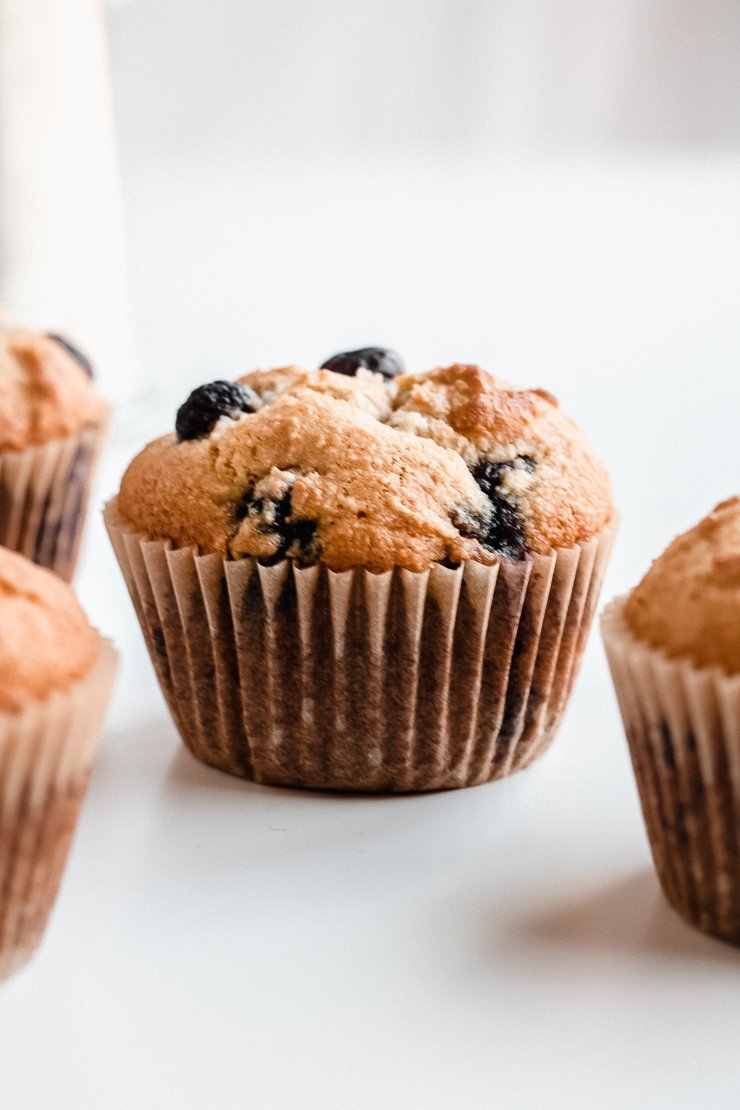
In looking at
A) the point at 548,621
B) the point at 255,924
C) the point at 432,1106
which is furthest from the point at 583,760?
the point at 432,1106

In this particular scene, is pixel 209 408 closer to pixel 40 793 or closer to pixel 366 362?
pixel 366 362

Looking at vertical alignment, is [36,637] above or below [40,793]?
above

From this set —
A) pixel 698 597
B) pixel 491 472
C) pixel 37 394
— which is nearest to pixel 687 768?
pixel 698 597

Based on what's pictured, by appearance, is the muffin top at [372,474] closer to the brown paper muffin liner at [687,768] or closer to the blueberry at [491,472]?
the blueberry at [491,472]

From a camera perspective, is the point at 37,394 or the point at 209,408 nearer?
the point at 209,408

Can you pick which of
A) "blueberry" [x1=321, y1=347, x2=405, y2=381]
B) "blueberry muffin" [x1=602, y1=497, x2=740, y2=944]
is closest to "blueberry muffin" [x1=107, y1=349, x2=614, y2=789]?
"blueberry" [x1=321, y1=347, x2=405, y2=381]

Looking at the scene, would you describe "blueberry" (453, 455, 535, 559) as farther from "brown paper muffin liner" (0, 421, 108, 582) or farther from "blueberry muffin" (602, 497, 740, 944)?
"brown paper muffin liner" (0, 421, 108, 582)
